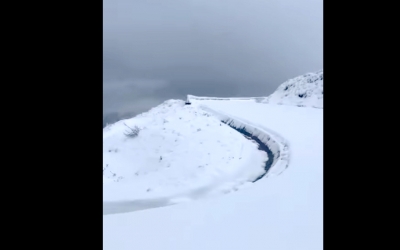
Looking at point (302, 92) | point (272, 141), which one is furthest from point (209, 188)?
point (302, 92)

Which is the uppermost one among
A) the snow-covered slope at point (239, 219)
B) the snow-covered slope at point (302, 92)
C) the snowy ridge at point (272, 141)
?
the snow-covered slope at point (302, 92)

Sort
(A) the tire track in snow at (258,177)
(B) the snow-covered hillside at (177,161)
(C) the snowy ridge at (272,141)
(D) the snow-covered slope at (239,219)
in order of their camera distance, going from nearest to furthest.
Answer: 1. (D) the snow-covered slope at (239,219)
2. (A) the tire track in snow at (258,177)
3. (B) the snow-covered hillside at (177,161)
4. (C) the snowy ridge at (272,141)

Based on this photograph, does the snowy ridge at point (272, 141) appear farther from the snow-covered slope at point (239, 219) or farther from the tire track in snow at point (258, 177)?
the snow-covered slope at point (239, 219)

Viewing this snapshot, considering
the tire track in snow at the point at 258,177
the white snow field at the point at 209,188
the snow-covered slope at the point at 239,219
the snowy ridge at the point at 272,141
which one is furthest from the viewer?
the snowy ridge at the point at 272,141

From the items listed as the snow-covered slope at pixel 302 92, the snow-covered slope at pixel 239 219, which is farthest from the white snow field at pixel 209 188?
the snow-covered slope at pixel 302 92
